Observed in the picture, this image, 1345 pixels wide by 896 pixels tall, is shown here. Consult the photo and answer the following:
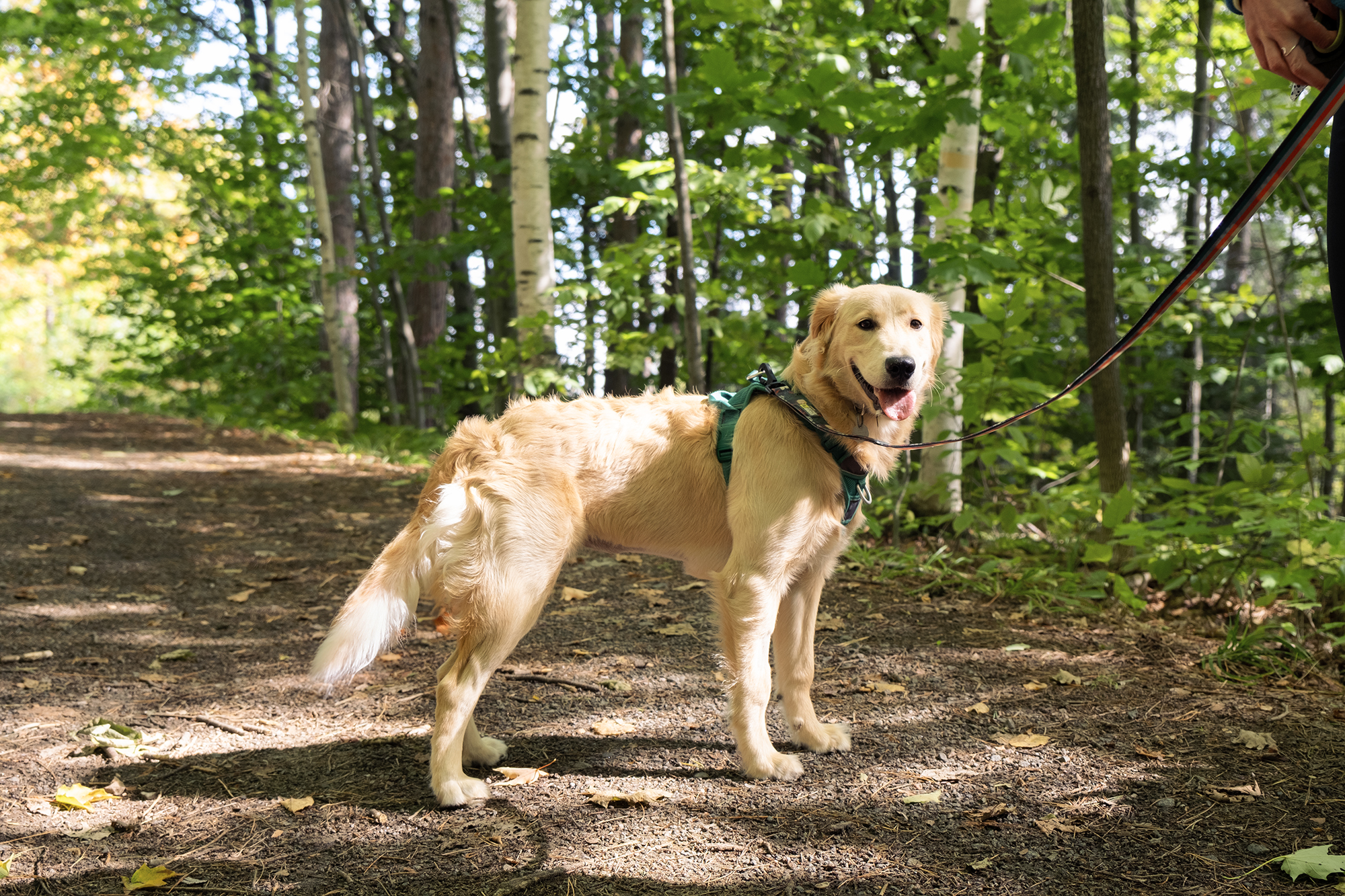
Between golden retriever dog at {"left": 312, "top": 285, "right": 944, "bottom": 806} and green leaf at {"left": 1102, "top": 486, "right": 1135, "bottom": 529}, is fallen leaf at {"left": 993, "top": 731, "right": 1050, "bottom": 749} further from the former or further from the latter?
green leaf at {"left": 1102, "top": 486, "right": 1135, "bottom": 529}

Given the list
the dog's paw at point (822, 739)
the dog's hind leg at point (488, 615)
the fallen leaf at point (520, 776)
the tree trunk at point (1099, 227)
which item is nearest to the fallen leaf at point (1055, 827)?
the dog's paw at point (822, 739)

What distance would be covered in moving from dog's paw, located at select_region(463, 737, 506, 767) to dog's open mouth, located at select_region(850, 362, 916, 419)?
179 cm

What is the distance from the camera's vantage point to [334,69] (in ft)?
47.2

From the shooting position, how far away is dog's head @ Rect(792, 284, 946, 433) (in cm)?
273

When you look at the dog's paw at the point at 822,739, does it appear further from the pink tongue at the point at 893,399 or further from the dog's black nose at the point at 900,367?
the dog's black nose at the point at 900,367

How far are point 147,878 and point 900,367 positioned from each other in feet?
8.43

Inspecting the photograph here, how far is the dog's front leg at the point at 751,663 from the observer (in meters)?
2.74

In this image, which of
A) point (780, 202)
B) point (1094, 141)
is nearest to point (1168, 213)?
point (780, 202)

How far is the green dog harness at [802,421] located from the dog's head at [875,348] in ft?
0.34

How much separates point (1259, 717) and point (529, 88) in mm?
6848

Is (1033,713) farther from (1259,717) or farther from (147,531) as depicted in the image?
(147,531)

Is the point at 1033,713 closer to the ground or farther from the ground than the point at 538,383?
closer to the ground

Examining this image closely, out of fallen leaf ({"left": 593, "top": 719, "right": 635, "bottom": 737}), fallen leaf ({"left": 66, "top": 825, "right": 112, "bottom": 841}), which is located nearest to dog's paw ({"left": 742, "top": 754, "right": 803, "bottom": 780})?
fallen leaf ({"left": 593, "top": 719, "right": 635, "bottom": 737})

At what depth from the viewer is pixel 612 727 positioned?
10.4ft
